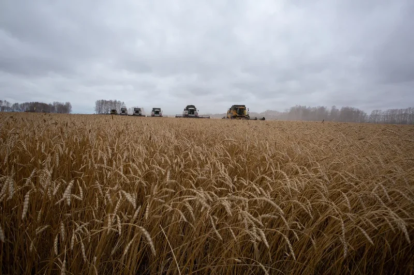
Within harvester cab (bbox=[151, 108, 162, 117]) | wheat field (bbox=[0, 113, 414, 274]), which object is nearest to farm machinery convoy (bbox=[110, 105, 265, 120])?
harvester cab (bbox=[151, 108, 162, 117])

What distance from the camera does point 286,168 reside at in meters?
2.61

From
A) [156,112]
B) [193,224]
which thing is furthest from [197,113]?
[193,224]

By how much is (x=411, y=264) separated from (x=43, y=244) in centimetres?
295

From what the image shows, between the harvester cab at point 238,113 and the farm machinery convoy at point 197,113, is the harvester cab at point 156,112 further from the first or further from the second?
the harvester cab at point 238,113

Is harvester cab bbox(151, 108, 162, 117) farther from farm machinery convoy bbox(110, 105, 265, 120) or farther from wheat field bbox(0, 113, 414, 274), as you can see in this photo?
wheat field bbox(0, 113, 414, 274)

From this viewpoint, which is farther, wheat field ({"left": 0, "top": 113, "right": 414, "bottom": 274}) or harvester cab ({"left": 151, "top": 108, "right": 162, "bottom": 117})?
harvester cab ({"left": 151, "top": 108, "right": 162, "bottom": 117})

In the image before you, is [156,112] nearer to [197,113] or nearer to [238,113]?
[197,113]

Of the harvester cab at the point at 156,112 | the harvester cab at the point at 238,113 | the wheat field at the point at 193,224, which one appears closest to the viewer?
the wheat field at the point at 193,224

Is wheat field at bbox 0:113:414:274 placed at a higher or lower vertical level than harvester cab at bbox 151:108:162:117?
lower

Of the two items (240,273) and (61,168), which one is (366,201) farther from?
(61,168)

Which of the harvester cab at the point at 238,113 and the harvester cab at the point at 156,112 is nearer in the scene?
the harvester cab at the point at 238,113

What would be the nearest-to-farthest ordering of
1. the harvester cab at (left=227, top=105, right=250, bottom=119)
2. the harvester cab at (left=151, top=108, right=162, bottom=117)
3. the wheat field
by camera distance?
1. the wheat field
2. the harvester cab at (left=227, top=105, right=250, bottom=119)
3. the harvester cab at (left=151, top=108, right=162, bottom=117)

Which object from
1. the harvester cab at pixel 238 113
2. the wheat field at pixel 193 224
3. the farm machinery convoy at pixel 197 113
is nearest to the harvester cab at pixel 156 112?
the farm machinery convoy at pixel 197 113

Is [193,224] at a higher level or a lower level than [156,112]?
lower
